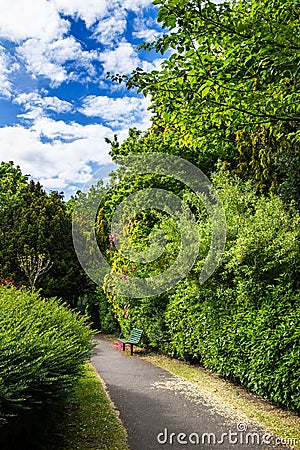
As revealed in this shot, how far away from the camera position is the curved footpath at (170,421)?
477cm

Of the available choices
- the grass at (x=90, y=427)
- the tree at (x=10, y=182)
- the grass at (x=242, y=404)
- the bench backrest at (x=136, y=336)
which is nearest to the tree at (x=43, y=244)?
the tree at (x=10, y=182)

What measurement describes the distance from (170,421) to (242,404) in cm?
143

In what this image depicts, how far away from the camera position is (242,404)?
6348 mm

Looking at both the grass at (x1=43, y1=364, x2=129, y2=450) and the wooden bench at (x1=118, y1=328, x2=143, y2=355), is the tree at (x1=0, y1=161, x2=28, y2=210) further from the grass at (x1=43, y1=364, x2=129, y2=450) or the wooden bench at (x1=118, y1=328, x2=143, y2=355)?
the grass at (x1=43, y1=364, x2=129, y2=450)

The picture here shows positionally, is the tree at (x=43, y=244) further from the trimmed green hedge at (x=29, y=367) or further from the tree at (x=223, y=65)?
the trimmed green hedge at (x=29, y=367)

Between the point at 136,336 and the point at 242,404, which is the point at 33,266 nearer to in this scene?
the point at 136,336

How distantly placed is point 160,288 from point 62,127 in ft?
34.5

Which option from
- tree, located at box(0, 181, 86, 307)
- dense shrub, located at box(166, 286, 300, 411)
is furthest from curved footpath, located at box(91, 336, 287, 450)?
tree, located at box(0, 181, 86, 307)

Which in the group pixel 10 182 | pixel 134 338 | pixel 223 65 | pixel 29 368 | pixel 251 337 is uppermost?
pixel 10 182

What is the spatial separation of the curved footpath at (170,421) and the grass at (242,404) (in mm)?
229

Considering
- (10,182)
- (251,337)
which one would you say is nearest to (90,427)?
(251,337)

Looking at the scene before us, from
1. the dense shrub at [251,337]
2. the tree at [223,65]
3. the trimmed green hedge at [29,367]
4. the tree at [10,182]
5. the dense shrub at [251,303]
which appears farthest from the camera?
the tree at [10,182]

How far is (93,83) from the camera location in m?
12.5

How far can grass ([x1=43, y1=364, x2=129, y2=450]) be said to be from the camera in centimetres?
455
